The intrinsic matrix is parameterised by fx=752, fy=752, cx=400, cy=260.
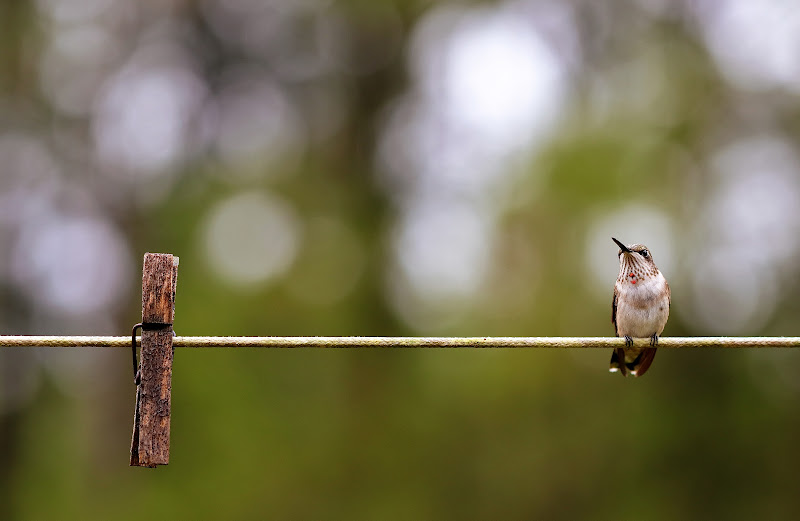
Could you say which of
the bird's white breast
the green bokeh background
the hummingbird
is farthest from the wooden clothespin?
the green bokeh background

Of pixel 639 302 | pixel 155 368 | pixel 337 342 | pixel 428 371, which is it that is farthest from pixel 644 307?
pixel 428 371

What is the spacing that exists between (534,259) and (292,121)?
5.31m

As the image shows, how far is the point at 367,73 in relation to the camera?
14102mm

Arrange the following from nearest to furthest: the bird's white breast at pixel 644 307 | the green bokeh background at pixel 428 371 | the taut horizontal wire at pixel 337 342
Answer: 1. the taut horizontal wire at pixel 337 342
2. the bird's white breast at pixel 644 307
3. the green bokeh background at pixel 428 371

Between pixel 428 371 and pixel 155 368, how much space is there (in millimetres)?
10695

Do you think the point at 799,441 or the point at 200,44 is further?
the point at 200,44

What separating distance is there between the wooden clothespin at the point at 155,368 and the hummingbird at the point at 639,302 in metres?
3.99

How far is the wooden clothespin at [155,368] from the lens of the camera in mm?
3299

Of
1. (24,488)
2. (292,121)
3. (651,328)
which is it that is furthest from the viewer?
(292,121)

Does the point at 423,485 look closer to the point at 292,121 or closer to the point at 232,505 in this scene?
the point at 232,505

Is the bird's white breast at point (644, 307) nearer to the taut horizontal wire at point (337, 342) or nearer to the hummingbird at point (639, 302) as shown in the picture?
the hummingbird at point (639, 302)

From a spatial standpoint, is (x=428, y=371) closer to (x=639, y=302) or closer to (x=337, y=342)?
(x=639, y=302)

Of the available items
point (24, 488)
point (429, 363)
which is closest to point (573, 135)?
point (429, 363)

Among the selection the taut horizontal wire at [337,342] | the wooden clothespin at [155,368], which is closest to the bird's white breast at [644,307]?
the taut horizontal wire at [337,342]
